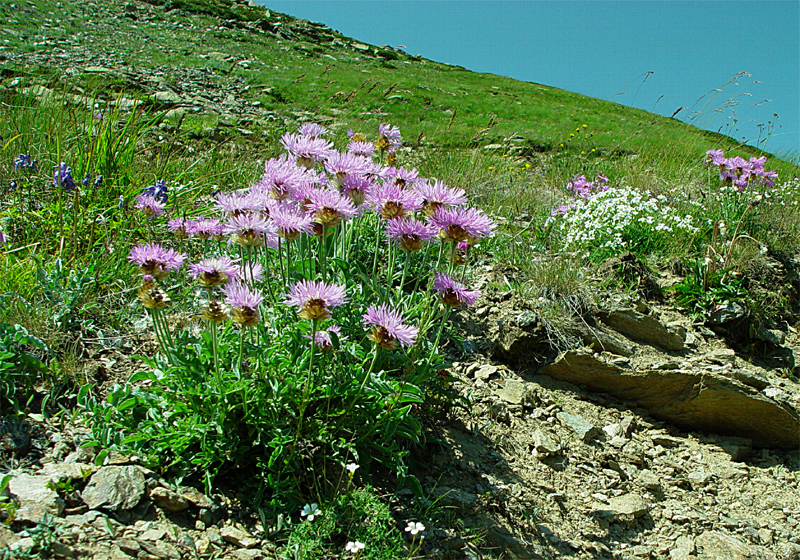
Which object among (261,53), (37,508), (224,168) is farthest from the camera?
(261,53)

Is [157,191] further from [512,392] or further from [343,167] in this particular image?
[512,392]

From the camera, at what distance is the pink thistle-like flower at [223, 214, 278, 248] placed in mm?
1709

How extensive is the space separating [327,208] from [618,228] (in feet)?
11.6

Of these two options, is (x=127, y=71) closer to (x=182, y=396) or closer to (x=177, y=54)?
(x=177, y=54)

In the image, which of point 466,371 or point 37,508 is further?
point 466,371

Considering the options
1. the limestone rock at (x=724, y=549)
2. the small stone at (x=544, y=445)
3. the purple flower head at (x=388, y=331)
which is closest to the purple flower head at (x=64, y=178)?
the purple flower head at (x=388, y=331)

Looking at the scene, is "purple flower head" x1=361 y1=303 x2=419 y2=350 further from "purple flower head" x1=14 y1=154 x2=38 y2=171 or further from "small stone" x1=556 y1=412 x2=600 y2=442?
"purple flower head" x1=14 y1=154 x2=38 y2=171

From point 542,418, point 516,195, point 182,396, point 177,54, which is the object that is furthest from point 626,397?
point 177,54

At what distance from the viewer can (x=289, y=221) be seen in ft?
5.67

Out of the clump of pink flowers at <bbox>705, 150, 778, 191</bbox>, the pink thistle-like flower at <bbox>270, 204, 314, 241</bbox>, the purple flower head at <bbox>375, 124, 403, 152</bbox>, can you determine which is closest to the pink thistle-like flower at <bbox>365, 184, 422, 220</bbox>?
the pink thistle-like flower at <bbox>270, 204, 314, 241</bbox>

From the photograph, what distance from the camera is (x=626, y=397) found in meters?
3.38

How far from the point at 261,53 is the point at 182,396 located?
87.8 feet

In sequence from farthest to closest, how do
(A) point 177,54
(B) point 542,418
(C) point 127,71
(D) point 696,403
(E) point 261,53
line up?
(E) point 261,53, (A) point 177,54, (C) point 127,71, (D) point 696,403, (B) point 542,418

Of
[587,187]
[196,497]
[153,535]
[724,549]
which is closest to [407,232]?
[196,497]
